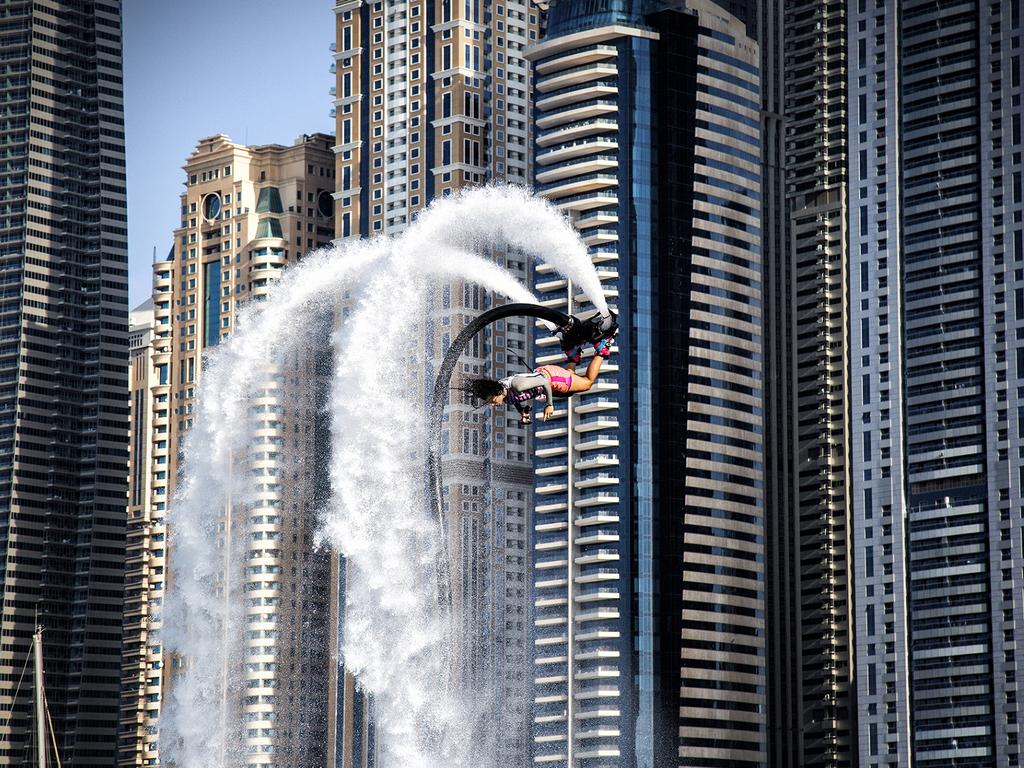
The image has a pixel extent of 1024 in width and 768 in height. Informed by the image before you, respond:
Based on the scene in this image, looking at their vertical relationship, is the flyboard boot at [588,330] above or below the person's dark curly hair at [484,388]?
above

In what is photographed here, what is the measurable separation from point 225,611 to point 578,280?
322ft

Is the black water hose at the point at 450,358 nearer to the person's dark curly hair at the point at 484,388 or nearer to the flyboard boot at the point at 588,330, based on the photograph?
the flyboard boot at the point at 588,330

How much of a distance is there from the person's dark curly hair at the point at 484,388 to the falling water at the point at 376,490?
18.0ft

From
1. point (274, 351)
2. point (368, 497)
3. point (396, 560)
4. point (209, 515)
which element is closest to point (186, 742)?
point (209, 515)

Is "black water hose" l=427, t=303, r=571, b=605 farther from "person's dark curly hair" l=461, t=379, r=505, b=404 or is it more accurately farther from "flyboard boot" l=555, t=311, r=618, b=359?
"person's dark curly hair" l=461, t=379, r=505, b=404

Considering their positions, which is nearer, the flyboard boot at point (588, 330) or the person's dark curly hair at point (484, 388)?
the person's dark curly hair at point (484, 388)

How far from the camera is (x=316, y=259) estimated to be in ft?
444

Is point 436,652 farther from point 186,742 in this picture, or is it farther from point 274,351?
point 274,351

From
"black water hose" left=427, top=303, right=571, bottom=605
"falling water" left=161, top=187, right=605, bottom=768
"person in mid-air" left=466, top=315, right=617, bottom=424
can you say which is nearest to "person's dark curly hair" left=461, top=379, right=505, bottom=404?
"person in mid-air" left=466, top=315, right=617, bottom=424

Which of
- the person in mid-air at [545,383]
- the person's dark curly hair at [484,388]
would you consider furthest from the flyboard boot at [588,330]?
the person's dark curly hair at [484,388]

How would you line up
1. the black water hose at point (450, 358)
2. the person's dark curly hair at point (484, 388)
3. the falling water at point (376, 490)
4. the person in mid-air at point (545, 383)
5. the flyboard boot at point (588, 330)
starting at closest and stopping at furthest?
1. the person's dark curly hair at point (484, 388)
2. the person in mid-air at point (545, 383)
3. the black water hose at point (450, 358)
4. the flyboard boot at point (588, 330)
5. the falling water at point (376, 490)

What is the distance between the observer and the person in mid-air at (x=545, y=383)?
71250 millimetres

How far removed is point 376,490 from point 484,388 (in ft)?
182

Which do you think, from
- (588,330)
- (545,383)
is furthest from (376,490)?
(588,330)
